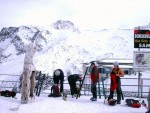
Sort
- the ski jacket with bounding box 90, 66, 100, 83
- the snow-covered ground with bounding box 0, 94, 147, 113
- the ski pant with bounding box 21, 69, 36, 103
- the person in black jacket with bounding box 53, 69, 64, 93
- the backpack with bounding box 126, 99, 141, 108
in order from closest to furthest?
the snow-covered ground with bounding box 0, 94, 147, 113
the backpack with bounding box 126, 99, 141, 108
the ski pant with bounding box 21, 69, 36, 103
the ski jacket with bounding box 90, 66, 100, 83
the person in black jacket with bounding box 53, 69, 64, 93

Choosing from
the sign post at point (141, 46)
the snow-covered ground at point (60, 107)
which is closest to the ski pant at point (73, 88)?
the snow-covered ground at point (60, 107)

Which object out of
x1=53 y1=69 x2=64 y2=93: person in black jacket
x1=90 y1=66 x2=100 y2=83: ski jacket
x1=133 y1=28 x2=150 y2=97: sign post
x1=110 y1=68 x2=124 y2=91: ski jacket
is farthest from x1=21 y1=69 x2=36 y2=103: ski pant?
x1=133 y1=28 x2=150 y2=97: sign post

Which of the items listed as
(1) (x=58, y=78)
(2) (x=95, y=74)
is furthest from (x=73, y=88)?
(2) (x=95, y=74)

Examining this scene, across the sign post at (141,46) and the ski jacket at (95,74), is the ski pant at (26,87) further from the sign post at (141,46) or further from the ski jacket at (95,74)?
the sign post at (141,46)

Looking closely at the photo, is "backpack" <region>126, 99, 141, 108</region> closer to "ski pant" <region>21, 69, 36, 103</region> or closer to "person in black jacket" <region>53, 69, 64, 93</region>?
"person in black jacket" <region>53, 69, 64, 93</region>

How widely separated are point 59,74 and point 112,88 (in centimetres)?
278

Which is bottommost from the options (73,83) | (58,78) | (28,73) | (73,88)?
(73,88)

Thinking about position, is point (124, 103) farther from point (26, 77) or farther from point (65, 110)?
point (26, 77)

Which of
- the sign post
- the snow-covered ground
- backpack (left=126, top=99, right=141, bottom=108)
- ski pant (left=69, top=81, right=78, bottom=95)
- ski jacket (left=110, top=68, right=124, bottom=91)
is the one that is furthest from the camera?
the sign post

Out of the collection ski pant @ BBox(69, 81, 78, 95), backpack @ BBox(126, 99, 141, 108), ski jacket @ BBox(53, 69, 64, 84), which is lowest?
backpack @ BBox(126, 99, 141, 108)

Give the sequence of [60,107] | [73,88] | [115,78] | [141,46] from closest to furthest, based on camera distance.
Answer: [60,107] → [115,78] → [73,88] → [141,46]

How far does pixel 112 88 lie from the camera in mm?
14922

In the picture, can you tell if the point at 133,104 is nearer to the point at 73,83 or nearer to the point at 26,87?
the point at 73,83

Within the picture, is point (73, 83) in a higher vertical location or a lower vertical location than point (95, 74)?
lower
